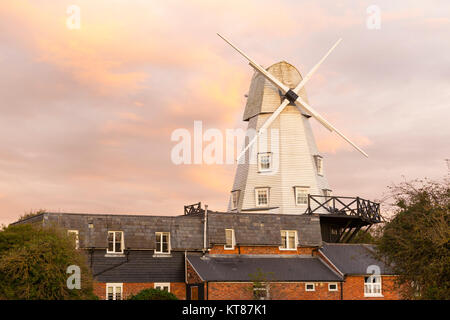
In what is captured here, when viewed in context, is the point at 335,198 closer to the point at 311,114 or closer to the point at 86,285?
the point at 311,114

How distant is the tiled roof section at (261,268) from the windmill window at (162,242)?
5.56 ft

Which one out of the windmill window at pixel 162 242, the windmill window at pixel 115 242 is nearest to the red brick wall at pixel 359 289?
the windmill window at pixel 162 242

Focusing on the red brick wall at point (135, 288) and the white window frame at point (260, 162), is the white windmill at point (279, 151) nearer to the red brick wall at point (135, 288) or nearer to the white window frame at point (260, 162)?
the white window frame at point (260, 162)

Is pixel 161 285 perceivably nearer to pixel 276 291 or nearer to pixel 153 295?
pixel 153 295

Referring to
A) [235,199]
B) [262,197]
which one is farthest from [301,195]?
[235,199]

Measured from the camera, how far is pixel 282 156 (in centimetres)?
5662

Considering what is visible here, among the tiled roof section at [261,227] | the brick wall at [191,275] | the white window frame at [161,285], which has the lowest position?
the white window frame at [161,285]

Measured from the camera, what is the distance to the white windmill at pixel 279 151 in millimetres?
55531

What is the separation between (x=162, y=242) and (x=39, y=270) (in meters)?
A: 16.0

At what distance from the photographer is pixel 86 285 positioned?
31.9 m

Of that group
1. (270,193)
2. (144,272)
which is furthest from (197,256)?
(270,193)

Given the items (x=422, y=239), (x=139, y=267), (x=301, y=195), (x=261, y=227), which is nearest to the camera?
(x=422, y=239)

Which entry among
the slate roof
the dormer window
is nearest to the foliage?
the slate roof

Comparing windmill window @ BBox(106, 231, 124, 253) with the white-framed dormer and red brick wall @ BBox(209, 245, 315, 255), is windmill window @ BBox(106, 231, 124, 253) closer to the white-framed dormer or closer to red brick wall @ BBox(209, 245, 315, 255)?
red brick wall @ BBox(209, 245, 315, 255)
